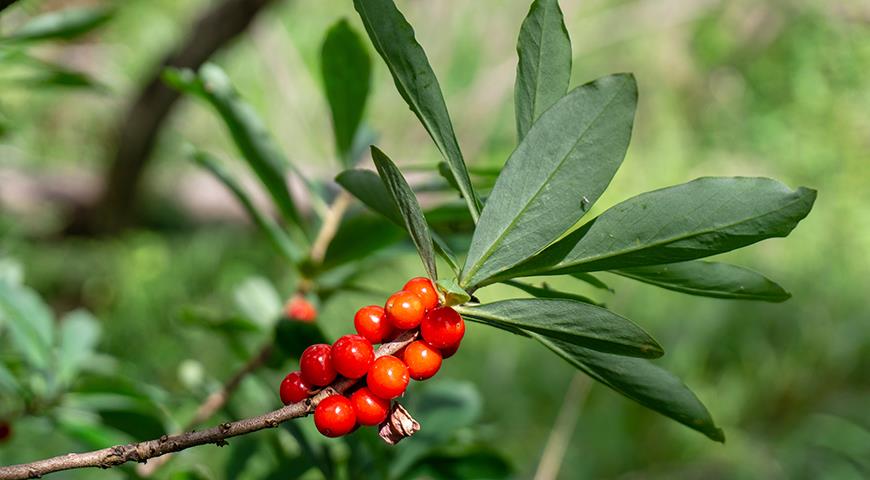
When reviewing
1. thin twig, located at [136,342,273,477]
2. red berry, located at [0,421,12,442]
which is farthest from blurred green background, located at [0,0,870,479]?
red berry, located at [0,421,12,442]

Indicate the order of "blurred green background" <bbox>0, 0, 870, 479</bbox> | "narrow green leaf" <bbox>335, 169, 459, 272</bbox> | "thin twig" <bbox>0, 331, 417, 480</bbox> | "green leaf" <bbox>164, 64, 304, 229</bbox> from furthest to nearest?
"blurred green background" <bbox>0, 0, 870, 479</bbox> → "green leaf" <bbox>164, 64, 304, 229</bbox> → "narrow green leaf" <bbox>335, 169, 459, 272</bbox> → "thin twig" <bbox>0, 331, 417, 480</bbox>

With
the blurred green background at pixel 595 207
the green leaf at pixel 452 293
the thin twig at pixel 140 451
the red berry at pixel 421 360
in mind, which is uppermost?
the blurred green background at pixel 595 207

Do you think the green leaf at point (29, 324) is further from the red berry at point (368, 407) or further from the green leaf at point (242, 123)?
the red berry at point (368, 407)

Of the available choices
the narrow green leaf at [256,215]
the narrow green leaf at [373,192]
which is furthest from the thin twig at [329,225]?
the narrow green leaf at [373,192]

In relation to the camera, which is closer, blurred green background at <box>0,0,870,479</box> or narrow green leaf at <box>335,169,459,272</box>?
narrow green leaf at <box>335,169,459,272</box>

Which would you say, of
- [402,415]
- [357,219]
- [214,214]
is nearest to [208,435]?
[402,415]

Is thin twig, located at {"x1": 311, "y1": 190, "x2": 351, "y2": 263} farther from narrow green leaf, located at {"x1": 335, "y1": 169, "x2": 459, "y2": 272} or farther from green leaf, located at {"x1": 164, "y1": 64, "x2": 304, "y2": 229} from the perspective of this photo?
narrow green leaf, located at {"x1": 335, "y1": 169, "x2": 459, "y2": 272}

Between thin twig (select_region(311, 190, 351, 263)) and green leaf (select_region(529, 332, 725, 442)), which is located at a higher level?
thin twig (select_region(311, 190, 351, 263))
